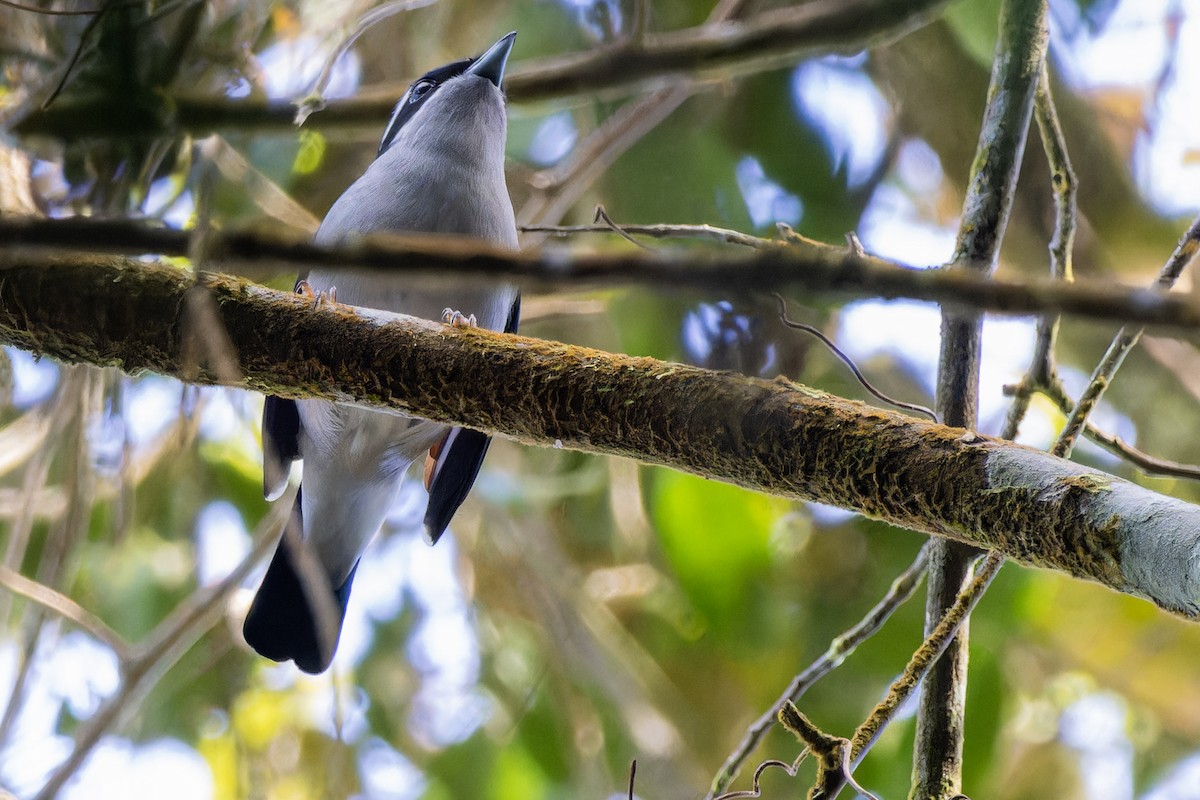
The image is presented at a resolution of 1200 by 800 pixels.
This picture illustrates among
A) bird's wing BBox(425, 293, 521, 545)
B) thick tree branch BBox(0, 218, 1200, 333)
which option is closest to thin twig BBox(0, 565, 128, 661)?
bird's wing BBox(425, 293, 521, 545)

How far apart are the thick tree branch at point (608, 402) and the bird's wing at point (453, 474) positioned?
1189mm

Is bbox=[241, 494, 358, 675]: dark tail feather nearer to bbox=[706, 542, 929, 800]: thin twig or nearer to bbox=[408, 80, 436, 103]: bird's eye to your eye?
bbox=[408, 80, 436, 103]: bird's eye

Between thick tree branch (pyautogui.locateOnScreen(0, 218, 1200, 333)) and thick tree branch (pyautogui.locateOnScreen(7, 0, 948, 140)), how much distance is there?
0.50 meters

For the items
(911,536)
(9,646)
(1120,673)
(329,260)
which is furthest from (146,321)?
(1120,673)

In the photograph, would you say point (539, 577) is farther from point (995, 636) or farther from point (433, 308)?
point (995, 636)

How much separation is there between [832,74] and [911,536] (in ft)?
4.88

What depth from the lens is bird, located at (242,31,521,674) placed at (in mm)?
2680

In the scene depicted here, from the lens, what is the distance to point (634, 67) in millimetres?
1737

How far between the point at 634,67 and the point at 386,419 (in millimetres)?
1351

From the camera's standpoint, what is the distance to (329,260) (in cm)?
64

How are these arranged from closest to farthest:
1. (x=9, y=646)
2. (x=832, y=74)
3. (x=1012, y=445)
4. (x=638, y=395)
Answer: (x=1012, y=445) < (x=638, y=395) < (x=832, y=74) < (x=9, y=646)

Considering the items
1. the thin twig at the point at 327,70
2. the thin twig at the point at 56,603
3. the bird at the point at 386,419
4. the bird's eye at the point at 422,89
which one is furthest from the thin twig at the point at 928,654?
the bird's eye at the point at 422,89

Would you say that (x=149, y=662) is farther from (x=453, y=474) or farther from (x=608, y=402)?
(x=608, y=402)

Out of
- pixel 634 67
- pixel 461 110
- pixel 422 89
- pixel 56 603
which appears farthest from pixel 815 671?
pixel 422 89
